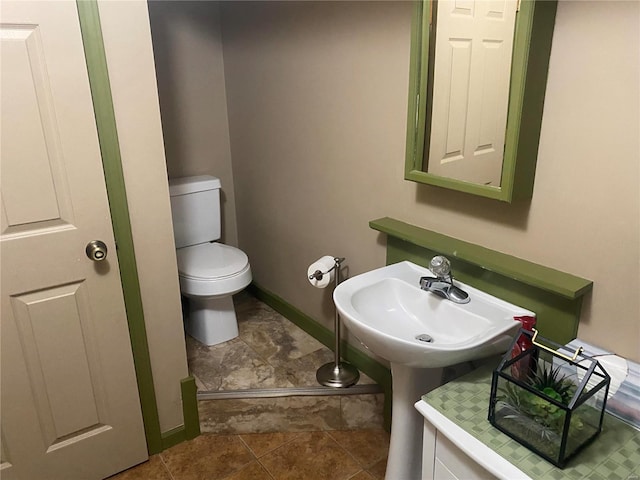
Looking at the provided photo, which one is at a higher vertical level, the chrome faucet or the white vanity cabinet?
the chrome faucet

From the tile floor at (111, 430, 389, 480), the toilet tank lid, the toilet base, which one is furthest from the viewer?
the toilet tank lid

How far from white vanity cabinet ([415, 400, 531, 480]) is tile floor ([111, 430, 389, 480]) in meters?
0.67

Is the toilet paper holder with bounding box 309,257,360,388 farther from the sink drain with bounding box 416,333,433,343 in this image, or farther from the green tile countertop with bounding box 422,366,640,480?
the green tile countertop with bounding box 422,366,640,480

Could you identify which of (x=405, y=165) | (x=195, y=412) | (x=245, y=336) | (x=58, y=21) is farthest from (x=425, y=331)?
(x=58, y=21)

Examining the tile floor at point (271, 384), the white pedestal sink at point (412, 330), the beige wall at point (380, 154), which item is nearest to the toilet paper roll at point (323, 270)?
Result: the beige wall at point (380, 154)

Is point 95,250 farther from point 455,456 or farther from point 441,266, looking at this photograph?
point 455,456

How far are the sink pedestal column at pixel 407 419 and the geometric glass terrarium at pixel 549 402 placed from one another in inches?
12.9

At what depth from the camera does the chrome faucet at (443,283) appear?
61.9 inches

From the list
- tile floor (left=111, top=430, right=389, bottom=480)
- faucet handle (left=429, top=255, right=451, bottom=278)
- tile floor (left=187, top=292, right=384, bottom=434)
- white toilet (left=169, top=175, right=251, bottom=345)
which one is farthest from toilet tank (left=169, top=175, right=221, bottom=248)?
faucet handle (left=429, top=255, right=451, bottom=278)

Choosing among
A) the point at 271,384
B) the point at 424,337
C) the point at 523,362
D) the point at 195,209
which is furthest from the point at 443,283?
the point at 195,209

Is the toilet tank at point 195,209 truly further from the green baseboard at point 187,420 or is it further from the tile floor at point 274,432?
the green baseboard at point 187,420

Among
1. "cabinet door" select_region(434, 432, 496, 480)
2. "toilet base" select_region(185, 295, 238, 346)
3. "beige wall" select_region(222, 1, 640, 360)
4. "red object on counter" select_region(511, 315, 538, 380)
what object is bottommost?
"toilet base" select_region(185, 295, 238, 346)

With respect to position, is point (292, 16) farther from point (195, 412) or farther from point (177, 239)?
point (195, 412)

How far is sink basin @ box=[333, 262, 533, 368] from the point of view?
1349mm
